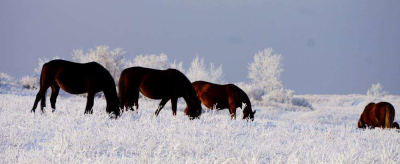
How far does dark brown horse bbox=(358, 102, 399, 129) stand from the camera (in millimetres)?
13055

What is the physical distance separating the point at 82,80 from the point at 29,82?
29997 mm

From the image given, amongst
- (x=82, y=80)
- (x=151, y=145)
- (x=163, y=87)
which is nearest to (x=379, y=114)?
(x=163, y=87)

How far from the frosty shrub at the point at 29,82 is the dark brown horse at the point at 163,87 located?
2778 cm

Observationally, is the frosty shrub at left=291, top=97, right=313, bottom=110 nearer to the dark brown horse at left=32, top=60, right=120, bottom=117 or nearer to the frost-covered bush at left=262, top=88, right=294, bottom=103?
the frost-covered bush at left=262, top=88, right=294, bottom=103

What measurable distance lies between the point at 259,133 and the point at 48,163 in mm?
4833

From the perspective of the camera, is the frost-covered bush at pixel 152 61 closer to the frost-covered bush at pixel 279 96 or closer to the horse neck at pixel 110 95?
the frost-covered bush at pixel 279 96

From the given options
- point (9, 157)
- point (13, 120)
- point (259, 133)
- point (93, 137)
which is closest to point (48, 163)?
point (9, 157)

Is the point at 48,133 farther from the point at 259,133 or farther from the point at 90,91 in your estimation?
the point at 259,133

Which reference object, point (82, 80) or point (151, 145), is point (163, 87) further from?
point (151, 145)

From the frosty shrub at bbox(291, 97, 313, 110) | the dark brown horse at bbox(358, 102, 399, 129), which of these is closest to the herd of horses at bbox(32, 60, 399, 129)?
the dark brown horse at bbox(358, 102, 399, 129)

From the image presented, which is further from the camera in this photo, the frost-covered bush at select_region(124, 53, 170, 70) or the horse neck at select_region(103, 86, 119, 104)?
the frost-covered bush at select_region(124, 53, 170, 70)

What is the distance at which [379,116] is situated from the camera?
13492 mm

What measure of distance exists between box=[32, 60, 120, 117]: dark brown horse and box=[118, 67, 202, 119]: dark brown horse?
1.31m

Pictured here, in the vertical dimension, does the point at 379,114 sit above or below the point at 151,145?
above
